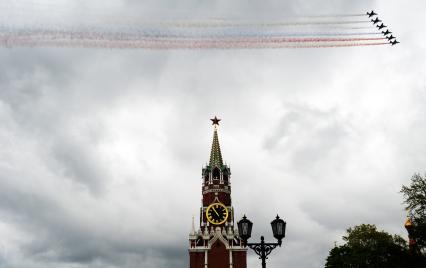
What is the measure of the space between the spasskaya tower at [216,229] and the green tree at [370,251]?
27.2m

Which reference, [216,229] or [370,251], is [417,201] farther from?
[216,229]

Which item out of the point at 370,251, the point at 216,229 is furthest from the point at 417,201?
the point at 216,229

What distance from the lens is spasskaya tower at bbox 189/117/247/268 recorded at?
8831 cm

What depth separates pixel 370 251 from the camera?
54500mm

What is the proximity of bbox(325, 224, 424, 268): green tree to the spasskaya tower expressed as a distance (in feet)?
89.3

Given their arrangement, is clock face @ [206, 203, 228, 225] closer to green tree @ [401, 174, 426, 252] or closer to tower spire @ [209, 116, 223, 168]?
tower spire @ [209, 116, 223, 168]

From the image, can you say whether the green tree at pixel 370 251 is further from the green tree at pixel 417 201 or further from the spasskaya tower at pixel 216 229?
the spasskaya tower at pixel 216 229

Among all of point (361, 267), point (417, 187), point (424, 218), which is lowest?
point (361, 267)

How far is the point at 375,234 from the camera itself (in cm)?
6469

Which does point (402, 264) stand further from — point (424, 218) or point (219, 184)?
point (219, 184)

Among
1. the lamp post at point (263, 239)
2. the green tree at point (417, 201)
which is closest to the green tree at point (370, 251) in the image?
the green tree at point (417, 201)

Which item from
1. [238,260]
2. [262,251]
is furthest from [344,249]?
[262,251]

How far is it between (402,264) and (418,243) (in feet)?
8.64

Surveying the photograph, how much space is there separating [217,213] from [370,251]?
42.7 meters
